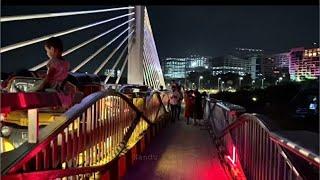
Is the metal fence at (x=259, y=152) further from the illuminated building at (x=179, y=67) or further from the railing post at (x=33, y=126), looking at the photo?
the illuminated building at (x=179, y=67)

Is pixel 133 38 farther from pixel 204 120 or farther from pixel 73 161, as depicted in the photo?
pixel 73 161

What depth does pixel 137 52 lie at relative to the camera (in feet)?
75.8

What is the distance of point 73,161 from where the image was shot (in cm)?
441

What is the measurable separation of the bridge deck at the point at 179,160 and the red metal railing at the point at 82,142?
529mm

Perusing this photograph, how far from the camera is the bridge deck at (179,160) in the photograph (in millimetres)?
7152

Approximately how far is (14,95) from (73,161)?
1.80 meters

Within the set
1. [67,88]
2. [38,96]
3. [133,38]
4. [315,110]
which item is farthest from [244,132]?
[315,110]

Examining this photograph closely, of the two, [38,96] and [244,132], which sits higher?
[38,96]

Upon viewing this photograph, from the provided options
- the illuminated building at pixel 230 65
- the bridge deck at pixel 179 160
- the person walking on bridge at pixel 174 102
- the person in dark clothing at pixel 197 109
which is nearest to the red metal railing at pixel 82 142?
the bridge deck at pixel 179 160

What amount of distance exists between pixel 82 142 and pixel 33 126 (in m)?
1.45

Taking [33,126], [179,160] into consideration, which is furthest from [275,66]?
[33,126]

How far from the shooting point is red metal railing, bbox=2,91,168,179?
3.29 metres

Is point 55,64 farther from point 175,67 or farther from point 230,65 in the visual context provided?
point 230,65

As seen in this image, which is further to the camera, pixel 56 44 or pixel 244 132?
pixel 244 132
